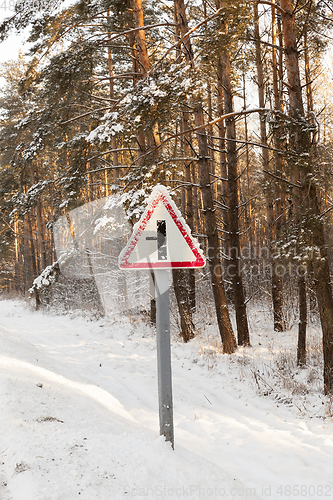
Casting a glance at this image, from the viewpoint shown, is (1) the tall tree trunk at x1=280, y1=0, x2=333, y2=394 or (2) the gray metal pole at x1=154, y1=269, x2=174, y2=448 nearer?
(2) the gray metal pole at x1=154, y1=269, x2=174, y2=448

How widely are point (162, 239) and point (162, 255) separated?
17 cm

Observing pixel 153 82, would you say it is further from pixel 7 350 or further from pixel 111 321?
pixel 111 321

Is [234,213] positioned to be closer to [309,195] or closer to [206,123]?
[206,123]

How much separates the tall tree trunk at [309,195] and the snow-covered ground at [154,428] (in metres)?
1.03

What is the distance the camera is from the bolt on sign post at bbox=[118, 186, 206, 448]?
313 centimetres

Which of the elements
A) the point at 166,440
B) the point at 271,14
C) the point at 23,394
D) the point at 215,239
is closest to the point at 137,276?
the point at 215,239

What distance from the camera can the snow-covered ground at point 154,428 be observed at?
9.54ft

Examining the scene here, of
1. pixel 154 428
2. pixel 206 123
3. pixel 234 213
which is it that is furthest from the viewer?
pixel 234 213

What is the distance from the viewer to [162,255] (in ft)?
10.4

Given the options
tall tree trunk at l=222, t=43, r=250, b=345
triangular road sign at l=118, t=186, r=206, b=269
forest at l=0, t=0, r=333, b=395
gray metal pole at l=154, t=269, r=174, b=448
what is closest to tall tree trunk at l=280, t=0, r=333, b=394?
forest at l=0, t=0, r=333, b=395

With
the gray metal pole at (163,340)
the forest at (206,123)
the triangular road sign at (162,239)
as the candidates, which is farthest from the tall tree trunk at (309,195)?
the gray metal pole at (163,340)

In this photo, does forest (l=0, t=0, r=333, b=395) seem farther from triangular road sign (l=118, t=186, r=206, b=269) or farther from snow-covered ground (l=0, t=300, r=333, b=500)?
triangular road sign (l=118, t=186, r=206, b=269)

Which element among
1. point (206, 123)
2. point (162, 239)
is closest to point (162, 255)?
point (162, 239)

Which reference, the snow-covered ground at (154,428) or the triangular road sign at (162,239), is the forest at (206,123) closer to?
the snow-covered ground at (154,428)
